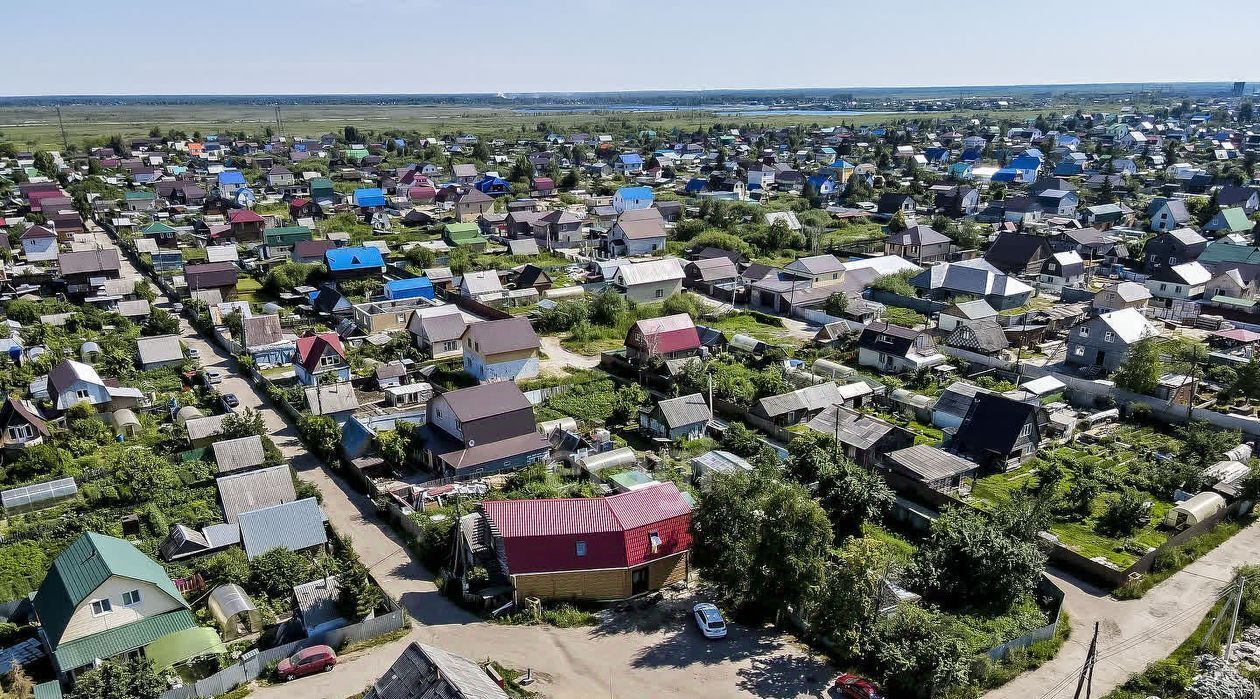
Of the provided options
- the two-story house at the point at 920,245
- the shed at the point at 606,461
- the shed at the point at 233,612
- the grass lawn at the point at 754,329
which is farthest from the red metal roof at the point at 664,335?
the two-story house at the point at 920,245

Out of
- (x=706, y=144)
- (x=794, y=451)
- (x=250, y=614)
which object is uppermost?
(x=706, y=144)

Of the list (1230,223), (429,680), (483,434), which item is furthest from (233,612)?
(1230,223)

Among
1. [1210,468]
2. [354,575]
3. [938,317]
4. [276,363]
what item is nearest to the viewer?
[354,575]

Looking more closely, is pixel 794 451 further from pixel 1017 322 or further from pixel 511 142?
pixel 511 142

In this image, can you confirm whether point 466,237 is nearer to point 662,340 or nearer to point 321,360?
point 321,360

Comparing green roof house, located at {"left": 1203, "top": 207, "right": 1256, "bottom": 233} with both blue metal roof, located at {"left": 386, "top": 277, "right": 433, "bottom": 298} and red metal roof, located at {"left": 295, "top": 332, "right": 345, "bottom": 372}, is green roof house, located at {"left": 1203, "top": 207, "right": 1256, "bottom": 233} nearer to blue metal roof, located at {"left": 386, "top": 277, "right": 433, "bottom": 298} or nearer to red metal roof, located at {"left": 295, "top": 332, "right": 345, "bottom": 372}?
blue metal roof, located at {"left": 386, "top": 277, "right": 433, "bottom": 298}

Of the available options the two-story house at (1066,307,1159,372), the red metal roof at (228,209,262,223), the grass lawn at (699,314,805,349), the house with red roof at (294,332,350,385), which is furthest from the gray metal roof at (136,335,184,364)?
the two-story house at (1066,307,1159,372)

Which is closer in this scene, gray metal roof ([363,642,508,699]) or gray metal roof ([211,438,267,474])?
gray metal roof ([363,642,508,699])

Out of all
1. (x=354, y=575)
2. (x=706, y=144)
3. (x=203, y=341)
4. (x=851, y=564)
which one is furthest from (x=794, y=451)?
(x=706, y=144)
